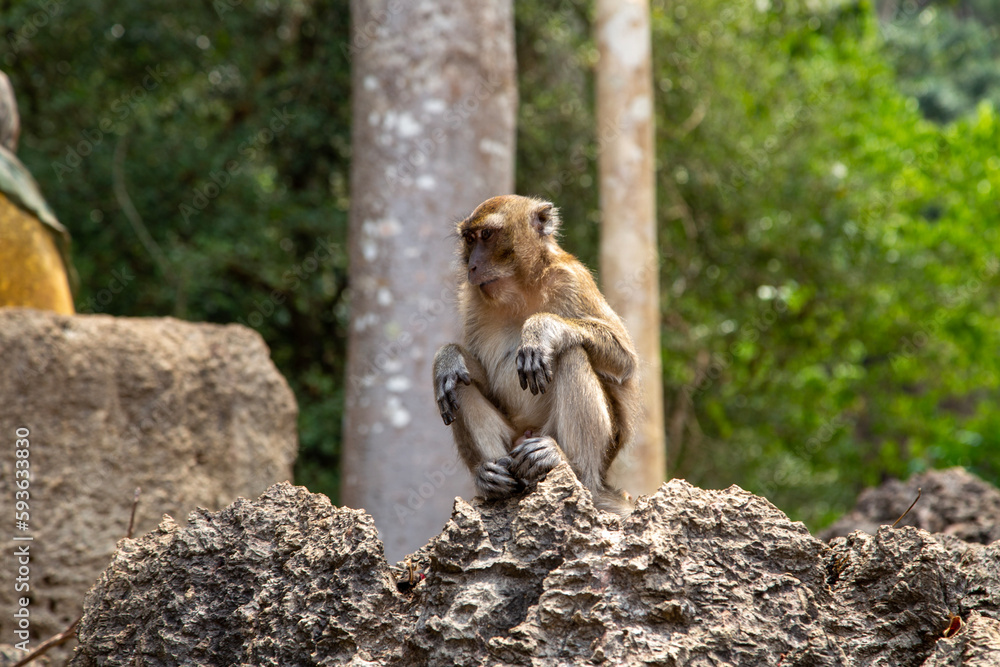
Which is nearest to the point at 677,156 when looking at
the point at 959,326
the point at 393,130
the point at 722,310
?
the point at 722,310

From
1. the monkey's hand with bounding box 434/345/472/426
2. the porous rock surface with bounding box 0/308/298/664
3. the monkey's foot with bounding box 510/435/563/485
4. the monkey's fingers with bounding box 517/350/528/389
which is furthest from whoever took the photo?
the porous rock surface with bounding box 0/308/298/664

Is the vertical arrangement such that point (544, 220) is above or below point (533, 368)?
above

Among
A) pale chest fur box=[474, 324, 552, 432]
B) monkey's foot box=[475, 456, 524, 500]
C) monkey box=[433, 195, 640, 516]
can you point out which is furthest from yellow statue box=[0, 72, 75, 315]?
monkey's foot box=[475, 456, 524, 500]

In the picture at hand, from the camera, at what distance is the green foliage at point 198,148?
8.90m

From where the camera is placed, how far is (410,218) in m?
6.67

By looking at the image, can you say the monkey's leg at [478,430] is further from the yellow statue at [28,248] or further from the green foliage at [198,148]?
the green foliage at [198,148]

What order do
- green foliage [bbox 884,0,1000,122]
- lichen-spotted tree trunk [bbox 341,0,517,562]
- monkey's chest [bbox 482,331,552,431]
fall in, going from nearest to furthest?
monkey's chest [bbox 482,331,552,431] → lichen-spotted tree trunk [bbox 341,0,517,562] → green foliage [bbox 884,0,1000,122]

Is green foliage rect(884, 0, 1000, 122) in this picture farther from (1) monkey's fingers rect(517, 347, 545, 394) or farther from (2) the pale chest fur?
(1) monkey's fingers rect(517, 347, 545, 394)

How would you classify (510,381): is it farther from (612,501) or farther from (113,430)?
(113,430)

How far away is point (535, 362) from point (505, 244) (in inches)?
27.7

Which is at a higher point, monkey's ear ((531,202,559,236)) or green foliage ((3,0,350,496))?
green foliage ((3,0,350,496))

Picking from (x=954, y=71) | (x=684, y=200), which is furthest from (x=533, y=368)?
(x=954, y=71)

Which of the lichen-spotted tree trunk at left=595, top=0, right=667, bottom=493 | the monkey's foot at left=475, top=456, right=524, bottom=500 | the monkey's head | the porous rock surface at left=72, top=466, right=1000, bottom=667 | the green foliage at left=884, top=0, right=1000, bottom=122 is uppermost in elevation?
the green foliage at left=884, top=0, right=1000, bottom=122

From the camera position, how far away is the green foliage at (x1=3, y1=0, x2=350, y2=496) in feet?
29.2
